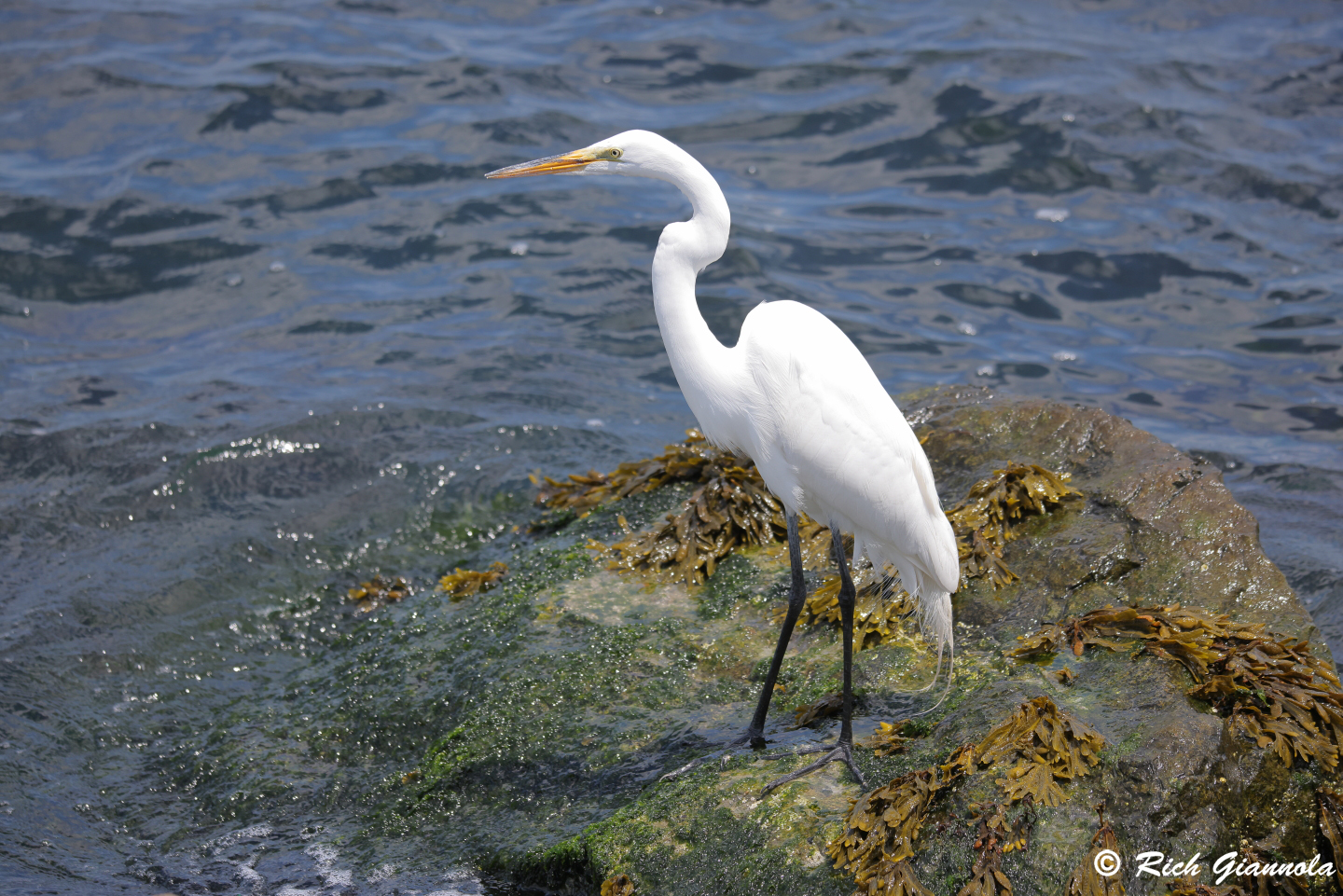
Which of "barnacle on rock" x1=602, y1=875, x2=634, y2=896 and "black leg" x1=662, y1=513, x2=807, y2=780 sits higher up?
"black leg" x1=662, y1=513, x2=807, y2=780

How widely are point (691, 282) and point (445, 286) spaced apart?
237 inches

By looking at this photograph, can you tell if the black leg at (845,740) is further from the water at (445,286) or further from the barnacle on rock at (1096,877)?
the water at (445,286)

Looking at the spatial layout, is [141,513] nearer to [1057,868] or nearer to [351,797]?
[351,797]

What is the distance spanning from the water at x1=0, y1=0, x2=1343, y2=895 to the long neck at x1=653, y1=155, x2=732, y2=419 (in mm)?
1931

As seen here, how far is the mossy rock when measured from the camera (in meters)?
3.08

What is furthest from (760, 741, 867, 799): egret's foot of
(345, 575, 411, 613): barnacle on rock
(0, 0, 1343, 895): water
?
(345, 575, 411, 613): barnacle on rock

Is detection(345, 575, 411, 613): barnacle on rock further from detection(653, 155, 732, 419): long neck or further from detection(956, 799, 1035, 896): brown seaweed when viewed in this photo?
detection(956, 799, 1035, 896): brown seaweed

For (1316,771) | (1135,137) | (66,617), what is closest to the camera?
(1316,771)

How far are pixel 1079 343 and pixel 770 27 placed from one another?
6812mm

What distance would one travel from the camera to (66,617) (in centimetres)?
562

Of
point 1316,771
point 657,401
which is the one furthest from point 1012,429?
point 657,401

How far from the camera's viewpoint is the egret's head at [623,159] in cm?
385

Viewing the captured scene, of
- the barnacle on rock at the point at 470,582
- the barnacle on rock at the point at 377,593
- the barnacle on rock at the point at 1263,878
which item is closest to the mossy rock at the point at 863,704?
the barnacle on rock at the point at 1263,878

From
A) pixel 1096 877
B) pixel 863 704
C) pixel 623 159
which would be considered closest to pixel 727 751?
pixel 863 704
